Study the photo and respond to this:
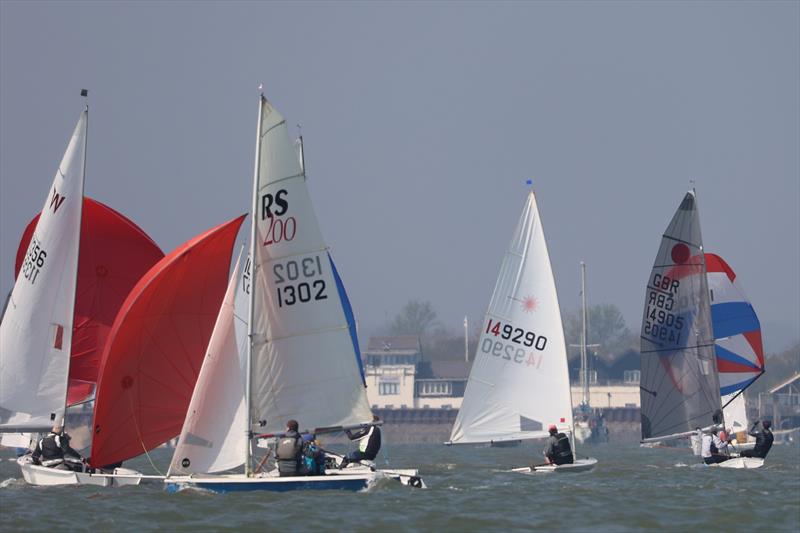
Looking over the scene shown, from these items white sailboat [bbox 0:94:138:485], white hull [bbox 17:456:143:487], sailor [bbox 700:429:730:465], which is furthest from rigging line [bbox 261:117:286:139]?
sailor [bbox 700:429:730:465]

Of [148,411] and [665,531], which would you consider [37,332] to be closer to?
[148,411]

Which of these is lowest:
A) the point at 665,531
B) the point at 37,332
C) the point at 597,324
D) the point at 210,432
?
the point at 665,531

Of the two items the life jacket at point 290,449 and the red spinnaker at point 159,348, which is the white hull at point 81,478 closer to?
the red spinnaker at point 159,348

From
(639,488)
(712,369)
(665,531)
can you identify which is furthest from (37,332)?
(712,369)

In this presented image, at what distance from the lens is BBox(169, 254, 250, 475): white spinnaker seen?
2734 centimetres

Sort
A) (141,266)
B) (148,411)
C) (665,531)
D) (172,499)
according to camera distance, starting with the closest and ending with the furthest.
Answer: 1. (665,531)
2. (172,499)
3. (148,411)
4. (141,266)

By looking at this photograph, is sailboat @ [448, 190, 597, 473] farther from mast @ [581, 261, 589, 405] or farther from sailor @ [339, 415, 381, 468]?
mast @ [581, 261, 589, 405]

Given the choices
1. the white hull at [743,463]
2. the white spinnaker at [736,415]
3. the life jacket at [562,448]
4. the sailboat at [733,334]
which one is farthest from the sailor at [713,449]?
the white spinnaker at [736,415]

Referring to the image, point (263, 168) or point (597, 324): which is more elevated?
point (597, 324)

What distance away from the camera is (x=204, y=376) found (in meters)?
27.4

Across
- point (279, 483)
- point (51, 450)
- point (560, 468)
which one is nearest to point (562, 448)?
point (560, 468)

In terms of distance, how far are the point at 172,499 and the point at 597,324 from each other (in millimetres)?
171924

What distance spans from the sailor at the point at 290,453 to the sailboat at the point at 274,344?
0.40m

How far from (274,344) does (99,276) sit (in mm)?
8394
